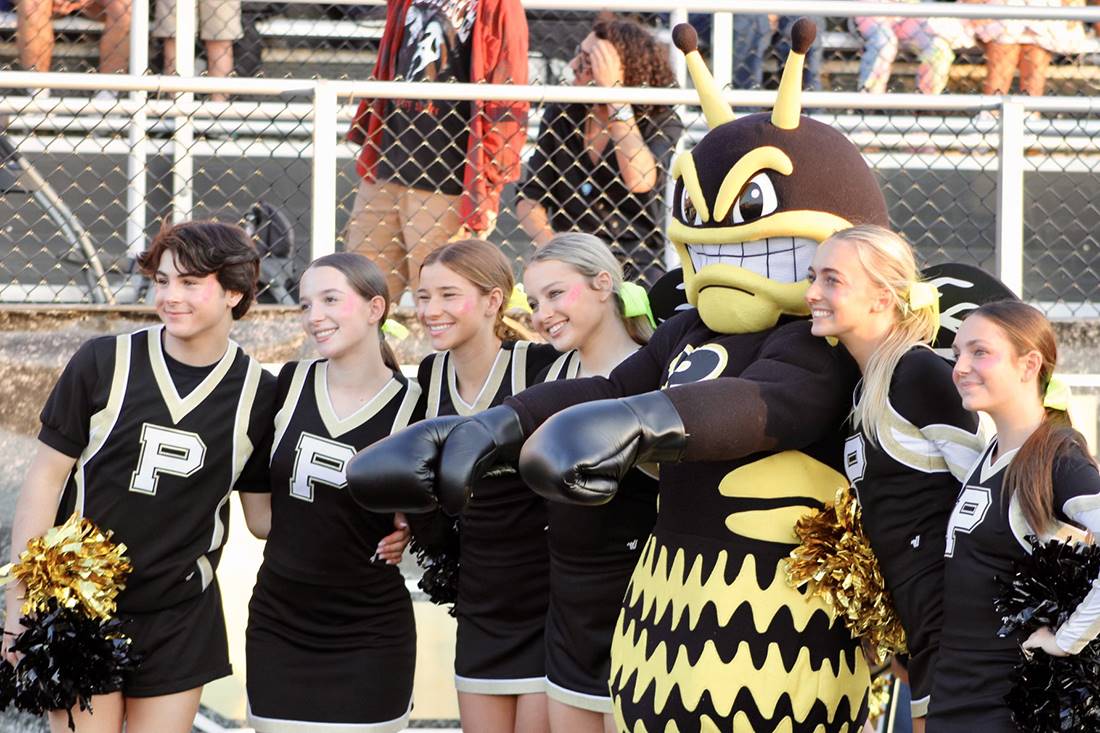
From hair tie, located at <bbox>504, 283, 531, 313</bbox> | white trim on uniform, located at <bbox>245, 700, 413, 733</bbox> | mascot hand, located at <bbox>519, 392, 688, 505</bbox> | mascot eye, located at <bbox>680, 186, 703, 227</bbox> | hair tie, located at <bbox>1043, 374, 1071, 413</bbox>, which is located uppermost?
mascot eye, located at <bbox>680, 186, 703, 227</bbox>

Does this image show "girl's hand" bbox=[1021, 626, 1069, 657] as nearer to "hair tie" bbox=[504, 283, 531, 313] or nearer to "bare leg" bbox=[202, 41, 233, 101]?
"hair tie" bbox=[504, 283, 531, 313]

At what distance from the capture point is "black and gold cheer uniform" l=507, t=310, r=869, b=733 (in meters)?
2.80

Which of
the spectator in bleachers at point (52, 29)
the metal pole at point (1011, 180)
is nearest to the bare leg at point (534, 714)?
the metal pole at point (1011, 180)

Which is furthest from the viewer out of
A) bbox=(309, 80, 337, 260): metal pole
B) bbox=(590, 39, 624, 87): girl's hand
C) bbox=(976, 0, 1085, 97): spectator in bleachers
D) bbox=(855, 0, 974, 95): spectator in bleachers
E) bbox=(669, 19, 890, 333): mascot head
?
bbox=(976, 0, 1085, 97): spectator in bleachers

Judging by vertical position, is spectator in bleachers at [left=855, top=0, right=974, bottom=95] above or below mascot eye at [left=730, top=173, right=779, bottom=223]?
above

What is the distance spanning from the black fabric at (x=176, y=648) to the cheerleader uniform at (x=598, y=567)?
0.89 metres

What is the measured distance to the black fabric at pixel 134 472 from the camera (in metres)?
3.59

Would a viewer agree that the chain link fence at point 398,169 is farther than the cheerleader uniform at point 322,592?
Yes

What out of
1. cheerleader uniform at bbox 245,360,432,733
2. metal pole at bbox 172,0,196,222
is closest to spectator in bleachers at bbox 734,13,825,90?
metal pole at bbox 172,0,196,222

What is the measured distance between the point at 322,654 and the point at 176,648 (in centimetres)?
35

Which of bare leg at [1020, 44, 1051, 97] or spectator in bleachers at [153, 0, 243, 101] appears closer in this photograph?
spectator in bleachers at [153, 0, 243, 101]

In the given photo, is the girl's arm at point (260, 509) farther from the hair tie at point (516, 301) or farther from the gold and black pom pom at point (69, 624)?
the hair tie at point (516, 301)

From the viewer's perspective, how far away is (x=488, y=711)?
3.75 meters

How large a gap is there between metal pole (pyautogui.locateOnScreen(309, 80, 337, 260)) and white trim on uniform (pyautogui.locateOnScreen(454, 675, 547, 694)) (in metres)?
1.65
